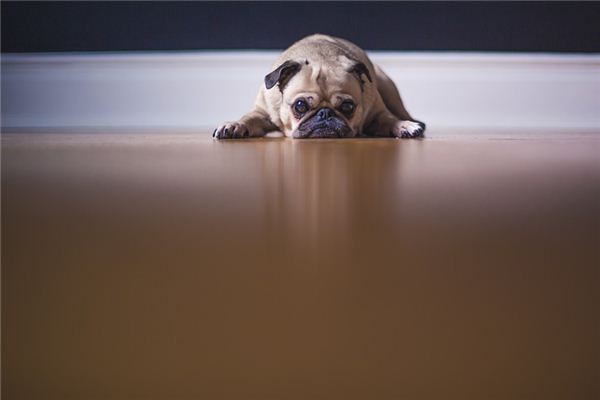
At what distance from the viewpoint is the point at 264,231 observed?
47cm

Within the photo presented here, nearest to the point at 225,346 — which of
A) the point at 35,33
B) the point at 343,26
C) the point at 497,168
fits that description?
the point at 497,168

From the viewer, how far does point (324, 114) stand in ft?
6.89

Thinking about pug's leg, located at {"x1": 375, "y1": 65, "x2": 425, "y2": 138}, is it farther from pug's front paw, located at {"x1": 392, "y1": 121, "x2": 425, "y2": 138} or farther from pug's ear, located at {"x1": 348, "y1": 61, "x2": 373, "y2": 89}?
pug's ear, located at {"x1": 348, "y1": 61, "x2": 373, "y2": 89}

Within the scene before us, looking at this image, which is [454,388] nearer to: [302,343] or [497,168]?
[302,343]

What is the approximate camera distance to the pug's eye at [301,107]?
7.11 ft

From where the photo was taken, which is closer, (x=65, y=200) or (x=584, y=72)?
(x=65, y=200)

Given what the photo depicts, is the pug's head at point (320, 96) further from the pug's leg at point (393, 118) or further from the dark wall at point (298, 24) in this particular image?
the dark wall at point (298, 24)

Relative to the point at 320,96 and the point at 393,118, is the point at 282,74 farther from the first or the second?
the point at 393,118

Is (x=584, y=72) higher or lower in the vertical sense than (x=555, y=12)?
lower

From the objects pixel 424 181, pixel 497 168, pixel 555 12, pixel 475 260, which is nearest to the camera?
pixel 475 260

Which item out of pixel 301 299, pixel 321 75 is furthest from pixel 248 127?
pixel 301 299

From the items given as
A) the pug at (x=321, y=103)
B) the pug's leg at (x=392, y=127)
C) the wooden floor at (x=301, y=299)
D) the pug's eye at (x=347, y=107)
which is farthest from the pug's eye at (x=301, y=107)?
the wooden floor at (x=301, y=299)

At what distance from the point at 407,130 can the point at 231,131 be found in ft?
1.70

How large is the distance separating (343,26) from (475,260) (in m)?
3.33
